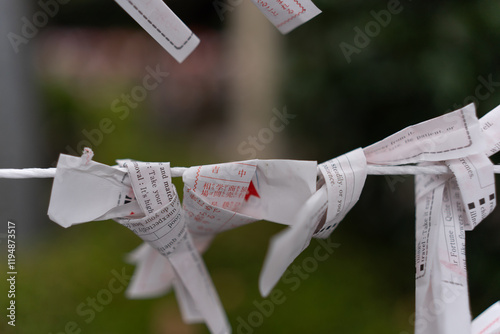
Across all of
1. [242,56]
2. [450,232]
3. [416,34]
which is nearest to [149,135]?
[242,56]

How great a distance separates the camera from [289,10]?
0.38m

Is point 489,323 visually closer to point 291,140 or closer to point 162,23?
point 162,23

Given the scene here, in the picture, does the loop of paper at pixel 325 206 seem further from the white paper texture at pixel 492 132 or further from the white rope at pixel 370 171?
the white paper texture at pixel 492 132

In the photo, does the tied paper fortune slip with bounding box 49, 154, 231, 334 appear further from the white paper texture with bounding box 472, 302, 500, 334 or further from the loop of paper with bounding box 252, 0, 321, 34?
the white paper texture with bounding box 472, 302, 500, 334

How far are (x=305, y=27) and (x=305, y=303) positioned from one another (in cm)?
67

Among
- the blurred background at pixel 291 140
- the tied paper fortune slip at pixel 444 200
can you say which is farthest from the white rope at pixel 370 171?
the blurred background at pixel 291 140

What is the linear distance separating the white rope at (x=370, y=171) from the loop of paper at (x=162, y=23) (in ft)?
0.36

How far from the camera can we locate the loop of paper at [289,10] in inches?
14.8

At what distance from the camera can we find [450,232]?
1.36 feet

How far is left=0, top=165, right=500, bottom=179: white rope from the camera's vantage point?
0.37 metres

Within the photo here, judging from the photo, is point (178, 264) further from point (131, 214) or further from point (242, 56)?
point (242, 56)

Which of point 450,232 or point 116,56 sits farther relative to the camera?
point 116,56

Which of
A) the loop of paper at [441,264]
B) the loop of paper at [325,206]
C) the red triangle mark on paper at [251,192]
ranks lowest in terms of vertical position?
the loop of paper at [441,264]

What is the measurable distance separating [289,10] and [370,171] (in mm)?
162
